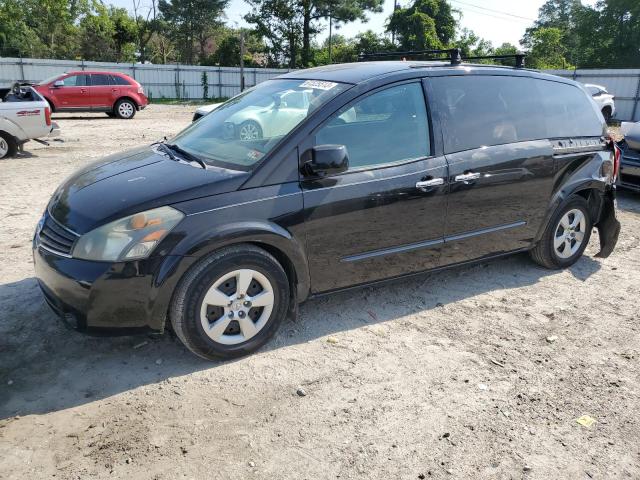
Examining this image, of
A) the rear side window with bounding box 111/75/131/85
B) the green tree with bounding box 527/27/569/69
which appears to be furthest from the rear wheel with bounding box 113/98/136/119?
the green tree with bounding box 527/27/569/69

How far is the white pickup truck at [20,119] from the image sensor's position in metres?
10.4

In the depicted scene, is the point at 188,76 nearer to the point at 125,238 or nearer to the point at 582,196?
the point at 582,196

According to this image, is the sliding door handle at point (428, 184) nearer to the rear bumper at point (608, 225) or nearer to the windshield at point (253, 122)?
the windshield at point (253, 122)

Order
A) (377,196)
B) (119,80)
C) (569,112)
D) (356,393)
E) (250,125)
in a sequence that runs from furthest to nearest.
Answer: (119,80) < (569,112) < (250,125) < (377,196) < (356,393)

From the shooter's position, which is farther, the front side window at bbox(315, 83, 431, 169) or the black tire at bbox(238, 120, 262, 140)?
the black tire at bbox(238, 120, 262, 140)

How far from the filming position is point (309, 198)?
3.57 meters

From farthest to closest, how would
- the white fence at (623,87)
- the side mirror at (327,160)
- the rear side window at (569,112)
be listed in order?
the white fence at (623,87), the rear side window at (569,112), the side mirror at (327,160)

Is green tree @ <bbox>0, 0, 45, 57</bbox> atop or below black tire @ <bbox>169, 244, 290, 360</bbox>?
atop

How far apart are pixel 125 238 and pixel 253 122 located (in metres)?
1.46

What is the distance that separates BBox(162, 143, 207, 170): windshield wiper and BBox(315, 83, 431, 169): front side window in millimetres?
799

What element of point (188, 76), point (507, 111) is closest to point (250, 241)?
point (507, 111)

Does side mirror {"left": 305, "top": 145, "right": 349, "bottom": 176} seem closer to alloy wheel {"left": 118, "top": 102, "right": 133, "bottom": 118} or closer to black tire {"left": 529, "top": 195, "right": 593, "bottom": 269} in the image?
black tire {"left": 529, "top": 195, "right": 593, "bottom": 269}

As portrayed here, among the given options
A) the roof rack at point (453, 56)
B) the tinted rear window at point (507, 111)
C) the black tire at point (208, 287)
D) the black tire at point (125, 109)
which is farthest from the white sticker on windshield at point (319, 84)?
the black tire at point (125, 109)

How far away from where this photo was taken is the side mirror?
347 cm
